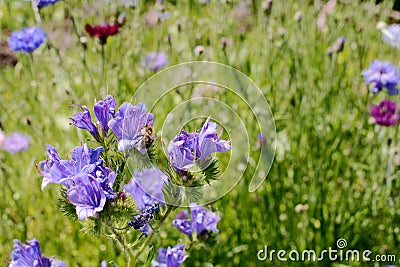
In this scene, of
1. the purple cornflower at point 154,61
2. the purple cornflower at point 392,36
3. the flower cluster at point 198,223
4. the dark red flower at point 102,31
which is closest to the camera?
the flower cluster at point 198,223

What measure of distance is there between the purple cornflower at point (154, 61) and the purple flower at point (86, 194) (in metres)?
1.29

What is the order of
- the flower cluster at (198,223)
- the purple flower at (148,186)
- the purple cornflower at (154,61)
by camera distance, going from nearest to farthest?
the purple flower at (148,186) < the flower cluster at (198,223) < the purple cornflower at (154,61)

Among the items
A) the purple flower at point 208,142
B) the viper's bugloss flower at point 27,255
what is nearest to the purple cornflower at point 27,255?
the viper's bugloss flower at point 27,255

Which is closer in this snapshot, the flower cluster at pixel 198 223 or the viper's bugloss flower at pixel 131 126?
the viper's bugloss flower at pixel 131 126

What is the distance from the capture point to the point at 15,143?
96.8 inches

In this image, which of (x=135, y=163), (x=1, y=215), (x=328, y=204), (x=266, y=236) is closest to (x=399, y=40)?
(x=328, y=204)

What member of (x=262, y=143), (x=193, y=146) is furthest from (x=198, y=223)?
(x=193, y=146)

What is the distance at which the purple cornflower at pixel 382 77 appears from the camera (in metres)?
2.04

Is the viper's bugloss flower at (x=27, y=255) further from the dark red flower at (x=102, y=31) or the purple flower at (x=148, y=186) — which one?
the dark red flower at (x=102, y=31)

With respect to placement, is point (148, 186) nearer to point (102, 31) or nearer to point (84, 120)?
point (84, 120)

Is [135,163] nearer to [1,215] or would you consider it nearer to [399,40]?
[1,215]

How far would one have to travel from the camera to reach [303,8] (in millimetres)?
2301

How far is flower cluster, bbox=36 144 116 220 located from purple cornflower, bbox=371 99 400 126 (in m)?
1.25

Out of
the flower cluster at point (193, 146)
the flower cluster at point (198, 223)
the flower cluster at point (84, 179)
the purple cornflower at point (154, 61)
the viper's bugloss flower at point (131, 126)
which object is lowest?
the flower cluster at point (198, 223)
